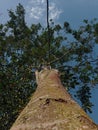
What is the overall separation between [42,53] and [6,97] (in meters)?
3.02

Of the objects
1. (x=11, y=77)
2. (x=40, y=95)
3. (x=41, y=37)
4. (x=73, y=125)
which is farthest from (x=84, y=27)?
(x=73, y=125)

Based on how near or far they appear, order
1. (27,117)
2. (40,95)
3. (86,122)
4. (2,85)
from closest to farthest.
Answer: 1. (86,122)
2. (27,117)
3. (40,95)
4. (2,85)

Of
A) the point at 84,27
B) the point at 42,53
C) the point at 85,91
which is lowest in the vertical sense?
the point at 85,91

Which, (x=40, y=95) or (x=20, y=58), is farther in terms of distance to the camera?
(x=20, y=58)

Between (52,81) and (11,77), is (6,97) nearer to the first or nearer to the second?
(11,77)

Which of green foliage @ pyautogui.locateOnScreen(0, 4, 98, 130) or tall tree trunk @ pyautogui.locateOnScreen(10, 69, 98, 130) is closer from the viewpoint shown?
tall tree trunk @ pyautogui.locateOnScreen(10, 69, 98, 130)

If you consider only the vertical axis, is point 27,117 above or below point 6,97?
above

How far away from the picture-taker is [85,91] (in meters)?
18.3

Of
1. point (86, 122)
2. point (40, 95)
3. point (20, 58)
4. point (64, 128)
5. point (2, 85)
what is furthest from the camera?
point (20, 58)

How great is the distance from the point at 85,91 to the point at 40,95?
14.1 metres

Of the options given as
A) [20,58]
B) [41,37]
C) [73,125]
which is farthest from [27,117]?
[41,37]

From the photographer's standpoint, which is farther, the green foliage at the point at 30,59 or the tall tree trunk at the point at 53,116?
the green foliage at the point at 30,59

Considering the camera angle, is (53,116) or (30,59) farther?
(30,59)

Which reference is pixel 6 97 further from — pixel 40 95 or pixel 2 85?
pixel 40 95
